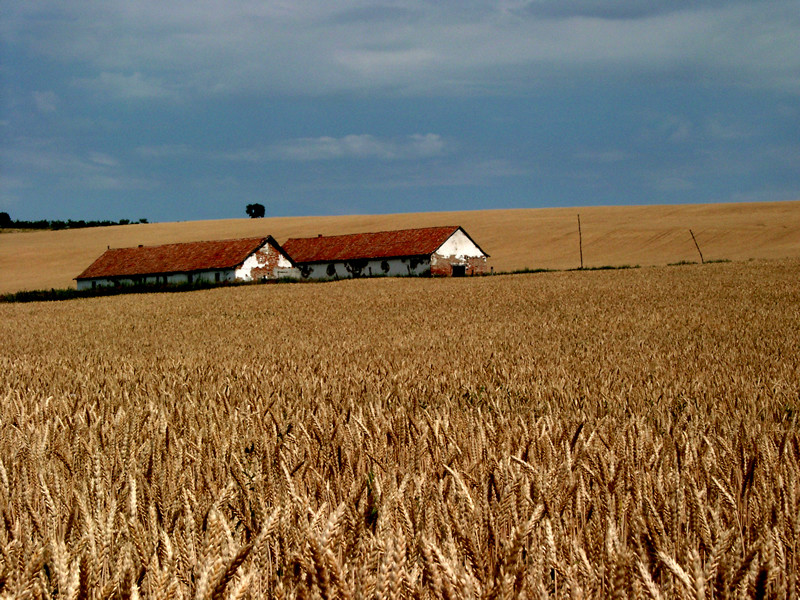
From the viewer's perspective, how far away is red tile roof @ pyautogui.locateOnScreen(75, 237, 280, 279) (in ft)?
168

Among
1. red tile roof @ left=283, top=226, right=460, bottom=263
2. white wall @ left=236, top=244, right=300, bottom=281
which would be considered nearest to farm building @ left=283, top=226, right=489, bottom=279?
red tile roof @ left=283, top=226, right=460, bottom=263

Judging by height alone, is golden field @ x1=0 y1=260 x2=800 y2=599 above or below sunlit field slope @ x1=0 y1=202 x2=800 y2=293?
below

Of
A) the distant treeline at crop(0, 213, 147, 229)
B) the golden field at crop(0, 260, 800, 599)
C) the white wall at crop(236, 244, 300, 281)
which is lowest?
the golden field at crop(0, 260, 800, 599)

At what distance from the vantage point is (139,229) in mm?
99812

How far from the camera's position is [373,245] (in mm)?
57344

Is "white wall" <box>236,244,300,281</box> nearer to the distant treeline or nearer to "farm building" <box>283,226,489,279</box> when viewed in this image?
"farm building" <box>283,226,489,279</box>

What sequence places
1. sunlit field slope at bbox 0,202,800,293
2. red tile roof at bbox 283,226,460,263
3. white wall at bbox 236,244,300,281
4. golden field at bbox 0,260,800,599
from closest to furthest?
1. golden field at bbox 0,260,800,599
2. white wall at bbox 236,244,300,281
3. red tile roof at bbox 283,226,460,263
4. sunlit field slope at bbox 0,202,800,293

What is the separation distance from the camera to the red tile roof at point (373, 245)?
54562 mm

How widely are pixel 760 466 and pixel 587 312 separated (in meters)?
11.6

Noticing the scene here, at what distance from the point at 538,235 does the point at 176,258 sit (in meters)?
37.1

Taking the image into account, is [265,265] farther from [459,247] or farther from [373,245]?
[459,247]

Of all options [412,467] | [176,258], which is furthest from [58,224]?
[412,467]

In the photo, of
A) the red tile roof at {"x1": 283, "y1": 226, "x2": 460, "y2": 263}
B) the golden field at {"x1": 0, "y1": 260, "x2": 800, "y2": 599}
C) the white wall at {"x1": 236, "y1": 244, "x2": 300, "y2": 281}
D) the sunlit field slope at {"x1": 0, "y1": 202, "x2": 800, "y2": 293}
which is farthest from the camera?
the sunlit field slope at {"x1": 0, "y1": 202, "x2": 800, "y2": 293}

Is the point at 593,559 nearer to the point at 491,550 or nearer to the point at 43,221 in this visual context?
the point at 491,550
